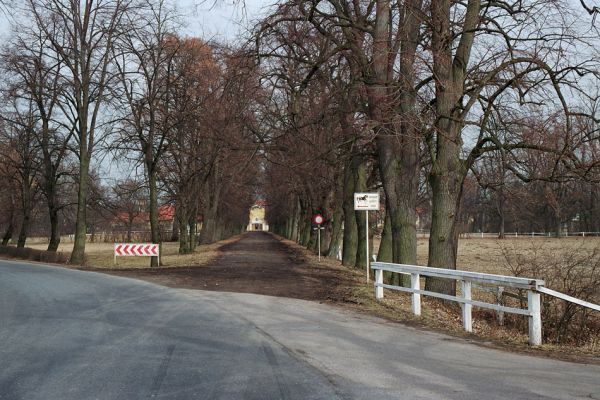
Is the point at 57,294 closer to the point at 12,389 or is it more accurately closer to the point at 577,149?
the point at 12,389

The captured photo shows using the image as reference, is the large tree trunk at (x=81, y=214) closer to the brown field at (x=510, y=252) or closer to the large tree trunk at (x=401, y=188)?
the large tree trunk at (x=401, y=188)

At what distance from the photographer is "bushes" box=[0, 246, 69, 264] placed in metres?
30.9

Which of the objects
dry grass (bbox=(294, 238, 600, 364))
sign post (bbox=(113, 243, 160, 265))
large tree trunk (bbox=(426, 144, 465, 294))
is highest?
large tree trunk (bbox=(426, 144, 465, 294))

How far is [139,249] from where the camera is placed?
28188 millimetres

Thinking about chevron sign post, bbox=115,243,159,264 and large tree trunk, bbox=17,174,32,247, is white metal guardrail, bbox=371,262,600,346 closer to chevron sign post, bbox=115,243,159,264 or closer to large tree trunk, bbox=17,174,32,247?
chevron sign post, bbox=115,243,159,264

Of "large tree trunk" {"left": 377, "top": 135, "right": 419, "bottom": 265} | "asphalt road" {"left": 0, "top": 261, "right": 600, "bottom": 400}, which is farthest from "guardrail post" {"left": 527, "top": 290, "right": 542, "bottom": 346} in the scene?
"large tree trunk" {"left": 377, "top": 135, "right": 419, "bottom": 265}

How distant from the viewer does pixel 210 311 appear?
11539 millimetres

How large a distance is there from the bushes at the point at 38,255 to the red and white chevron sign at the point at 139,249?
4.45m

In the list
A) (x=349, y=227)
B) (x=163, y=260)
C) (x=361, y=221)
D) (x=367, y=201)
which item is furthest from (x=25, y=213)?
(x=367, y=201)

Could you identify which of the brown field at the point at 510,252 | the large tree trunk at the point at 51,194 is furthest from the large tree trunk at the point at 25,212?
the brown field at the point at 510,252

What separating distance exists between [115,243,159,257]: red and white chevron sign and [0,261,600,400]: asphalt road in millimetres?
15661

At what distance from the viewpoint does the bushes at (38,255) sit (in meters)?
30.9

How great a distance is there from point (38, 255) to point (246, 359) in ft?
93.2

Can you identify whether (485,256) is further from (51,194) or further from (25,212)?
(25,212)
